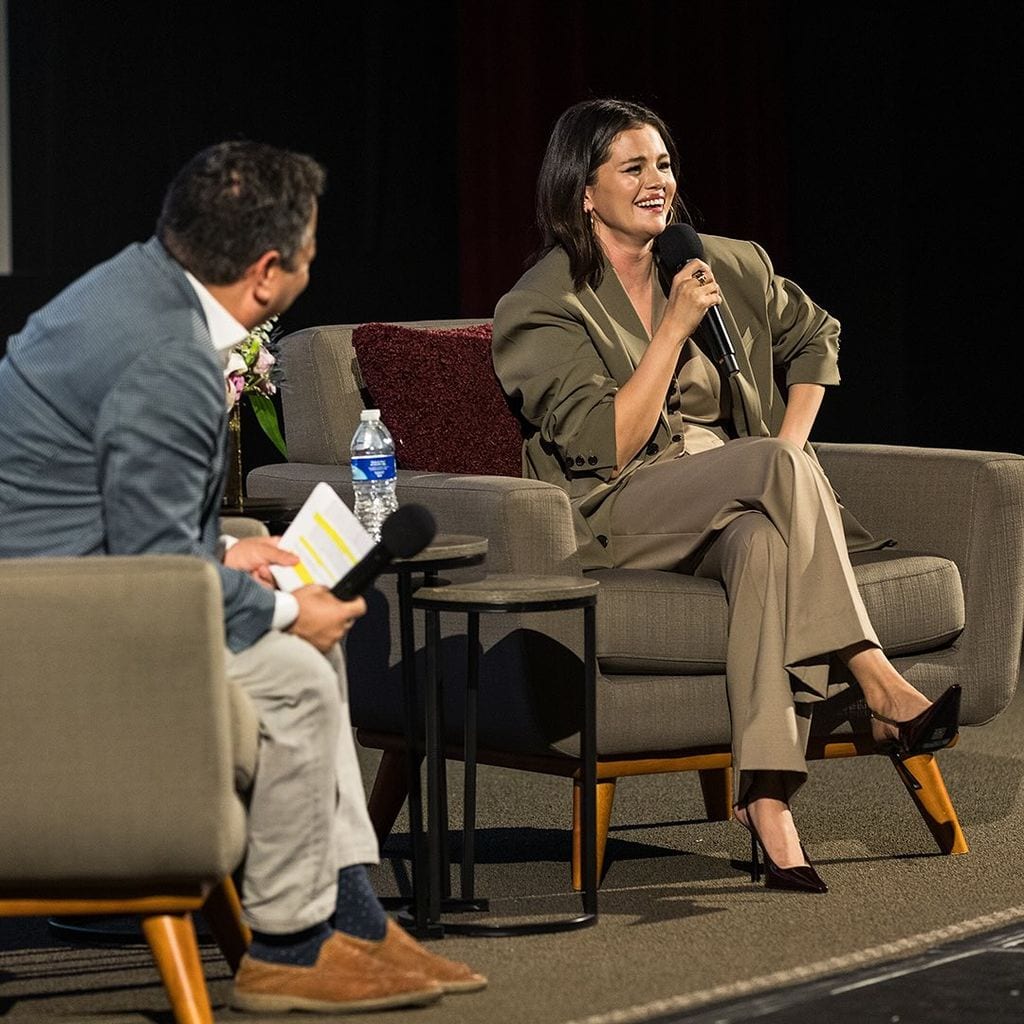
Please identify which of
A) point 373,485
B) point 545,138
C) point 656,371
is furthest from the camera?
point 545,138

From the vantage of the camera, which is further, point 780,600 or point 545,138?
point 545,138

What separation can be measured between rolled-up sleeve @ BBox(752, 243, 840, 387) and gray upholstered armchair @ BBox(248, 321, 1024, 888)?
0.50ft

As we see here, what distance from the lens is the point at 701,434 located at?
337 centimetres

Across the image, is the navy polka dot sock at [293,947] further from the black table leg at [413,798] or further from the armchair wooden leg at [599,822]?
the armchair wooden leg at [599,822]

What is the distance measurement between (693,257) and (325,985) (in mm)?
1545

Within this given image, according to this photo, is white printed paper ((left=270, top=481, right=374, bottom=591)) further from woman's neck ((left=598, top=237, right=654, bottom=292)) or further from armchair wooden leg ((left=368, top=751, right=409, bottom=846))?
woman's neck ((left=598, top=237, right=654, bottom=292))

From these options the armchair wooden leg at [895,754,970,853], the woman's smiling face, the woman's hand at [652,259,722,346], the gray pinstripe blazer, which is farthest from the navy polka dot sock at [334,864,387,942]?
the woman's smiling face

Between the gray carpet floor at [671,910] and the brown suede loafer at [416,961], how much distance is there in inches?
0.8

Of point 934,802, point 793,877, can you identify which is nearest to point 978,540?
point 934,802

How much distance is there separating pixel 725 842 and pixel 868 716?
14.5 inches

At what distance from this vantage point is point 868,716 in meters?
3.11

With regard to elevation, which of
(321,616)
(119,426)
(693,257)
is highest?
(693,257)

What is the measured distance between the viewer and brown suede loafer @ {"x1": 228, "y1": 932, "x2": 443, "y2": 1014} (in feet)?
7.41

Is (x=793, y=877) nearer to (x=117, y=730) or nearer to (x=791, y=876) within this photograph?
(x=791, y=876)
